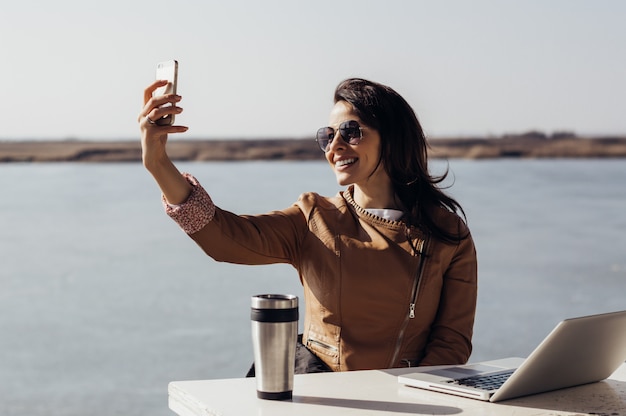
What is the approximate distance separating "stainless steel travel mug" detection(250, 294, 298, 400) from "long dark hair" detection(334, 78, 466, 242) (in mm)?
833

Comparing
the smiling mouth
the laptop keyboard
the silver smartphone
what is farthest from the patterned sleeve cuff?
the laptop keyboard

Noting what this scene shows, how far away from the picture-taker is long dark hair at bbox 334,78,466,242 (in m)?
2.63

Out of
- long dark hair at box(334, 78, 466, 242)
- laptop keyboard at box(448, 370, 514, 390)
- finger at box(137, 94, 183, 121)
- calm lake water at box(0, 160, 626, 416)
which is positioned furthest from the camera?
calm lake water at box(0, 160, 626, 416)

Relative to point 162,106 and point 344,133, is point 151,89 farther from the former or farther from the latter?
point 344,133

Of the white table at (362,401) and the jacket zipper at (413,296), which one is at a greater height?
the jacket zipper at (413,296)

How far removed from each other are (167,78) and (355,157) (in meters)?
0.59

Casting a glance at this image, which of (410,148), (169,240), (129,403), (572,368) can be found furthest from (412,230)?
(169,240)

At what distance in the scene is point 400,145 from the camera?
268 cm

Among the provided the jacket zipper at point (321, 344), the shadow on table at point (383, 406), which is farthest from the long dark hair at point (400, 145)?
the shadow on table at point (383, 406)

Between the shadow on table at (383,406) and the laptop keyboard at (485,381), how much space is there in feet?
0.38

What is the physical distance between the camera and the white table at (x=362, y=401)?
1767 mm

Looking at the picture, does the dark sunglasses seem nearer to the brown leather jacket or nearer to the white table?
the brown leather jacket

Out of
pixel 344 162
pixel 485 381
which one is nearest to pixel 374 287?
pixel 344 162

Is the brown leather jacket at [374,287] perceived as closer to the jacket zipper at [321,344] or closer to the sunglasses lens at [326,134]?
the jacket zipper at [321,344]
